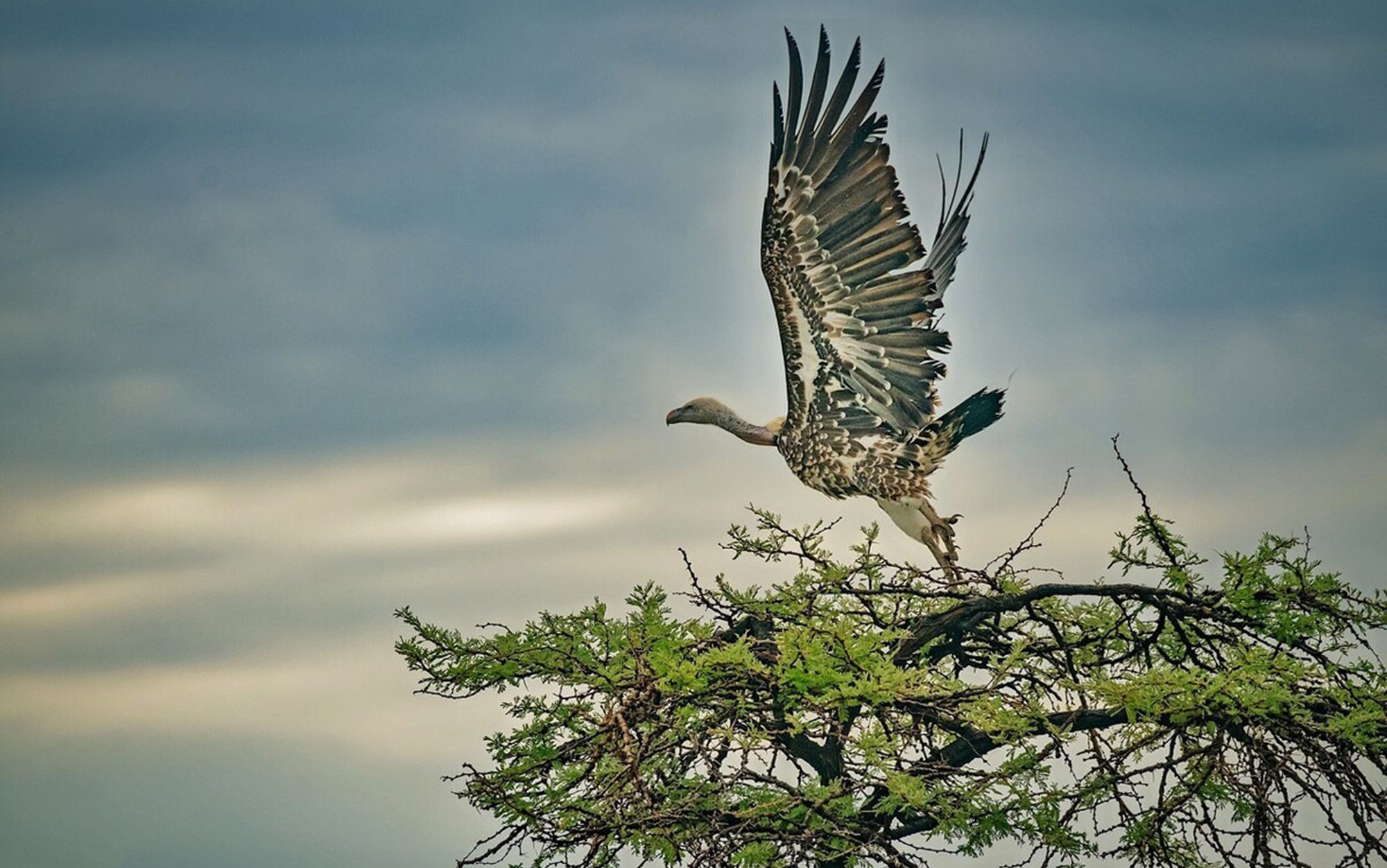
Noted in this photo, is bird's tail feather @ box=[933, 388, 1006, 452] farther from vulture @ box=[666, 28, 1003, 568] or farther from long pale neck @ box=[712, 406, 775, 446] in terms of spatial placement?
long pale neck @ box=[712, 406, 775, 446]

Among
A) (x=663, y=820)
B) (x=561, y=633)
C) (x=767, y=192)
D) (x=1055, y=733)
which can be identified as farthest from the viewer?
(x=767, y=192)

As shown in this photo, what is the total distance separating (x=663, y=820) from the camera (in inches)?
225

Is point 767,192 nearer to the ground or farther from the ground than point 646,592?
farther from the ground

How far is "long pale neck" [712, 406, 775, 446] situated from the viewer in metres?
8.08

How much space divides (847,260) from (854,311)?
262 mm

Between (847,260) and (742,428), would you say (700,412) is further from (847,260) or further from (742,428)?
(847,260)

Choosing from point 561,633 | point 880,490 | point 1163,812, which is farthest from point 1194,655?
point 561,633

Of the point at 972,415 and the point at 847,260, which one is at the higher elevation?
the point at 847,260

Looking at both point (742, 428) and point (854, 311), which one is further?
point (742, 428)

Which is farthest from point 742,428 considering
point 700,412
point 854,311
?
point 854,311

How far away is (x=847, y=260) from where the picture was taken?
7.31 m

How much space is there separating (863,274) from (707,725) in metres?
2.43

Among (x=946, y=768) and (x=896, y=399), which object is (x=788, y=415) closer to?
(x=896, y=399)

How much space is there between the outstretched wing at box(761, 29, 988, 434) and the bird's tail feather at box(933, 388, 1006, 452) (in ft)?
0.39
